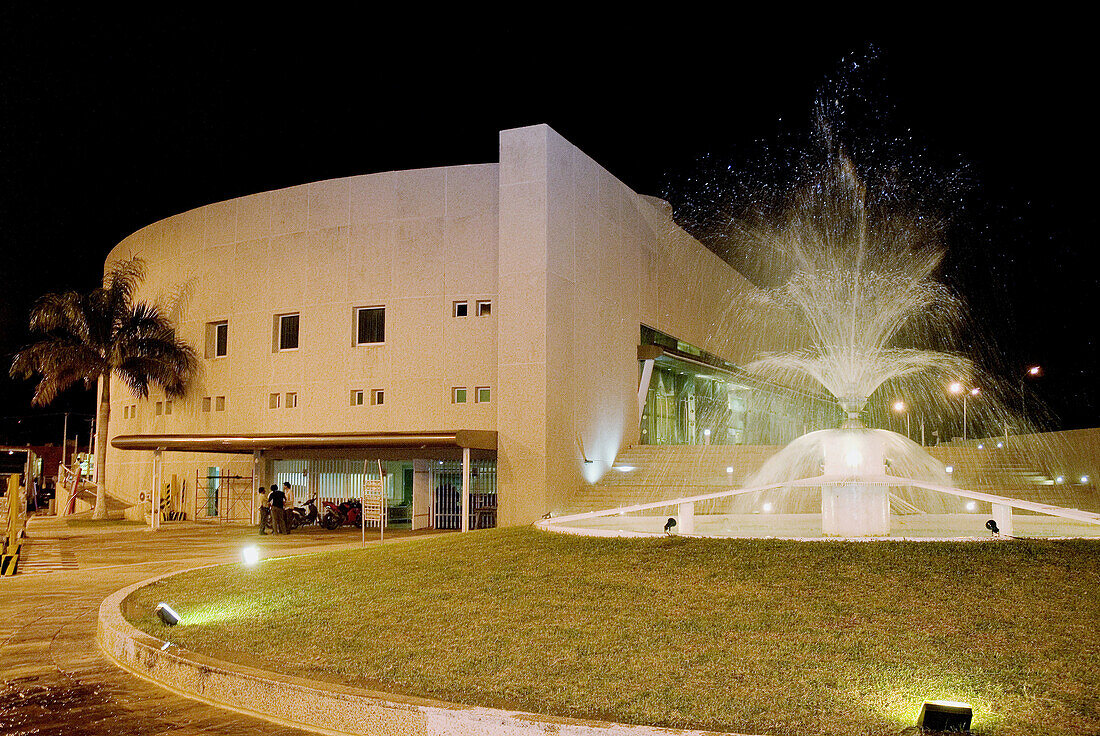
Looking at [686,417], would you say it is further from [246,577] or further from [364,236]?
[246,577]

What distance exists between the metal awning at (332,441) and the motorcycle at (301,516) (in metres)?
2.08

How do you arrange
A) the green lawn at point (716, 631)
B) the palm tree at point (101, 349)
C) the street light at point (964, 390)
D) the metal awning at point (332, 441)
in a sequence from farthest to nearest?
the street light at point (964, 390) < the palm tree at point (101, 349) < the metal awning at point (332, 441) < the green lawn at point (716, 631)

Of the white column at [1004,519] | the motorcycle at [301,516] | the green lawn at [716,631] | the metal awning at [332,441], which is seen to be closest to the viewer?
the green lawn at [716,631]

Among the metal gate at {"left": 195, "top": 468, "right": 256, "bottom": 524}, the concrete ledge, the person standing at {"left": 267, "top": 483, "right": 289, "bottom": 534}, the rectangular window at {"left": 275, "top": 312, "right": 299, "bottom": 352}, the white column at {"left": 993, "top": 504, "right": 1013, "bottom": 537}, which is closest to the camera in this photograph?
the concrete ledge

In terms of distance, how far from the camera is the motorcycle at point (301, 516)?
91.4ft

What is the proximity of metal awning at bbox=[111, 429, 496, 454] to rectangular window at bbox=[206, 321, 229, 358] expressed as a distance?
14.3 ft

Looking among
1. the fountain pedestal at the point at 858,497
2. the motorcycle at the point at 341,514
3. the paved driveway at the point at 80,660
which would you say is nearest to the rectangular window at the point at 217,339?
the motorcycle at the point at 341,514

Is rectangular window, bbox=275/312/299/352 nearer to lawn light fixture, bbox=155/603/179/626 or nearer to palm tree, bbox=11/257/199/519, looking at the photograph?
palm tree, bbox=11/257/199/519

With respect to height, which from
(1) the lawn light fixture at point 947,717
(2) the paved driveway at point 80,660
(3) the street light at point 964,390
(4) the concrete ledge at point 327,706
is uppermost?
(3) the street light at point 964,390

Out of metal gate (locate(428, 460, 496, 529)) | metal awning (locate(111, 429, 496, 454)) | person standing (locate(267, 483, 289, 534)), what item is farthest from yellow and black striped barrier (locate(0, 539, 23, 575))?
metal gate (locate(428, 460, 496, 529))

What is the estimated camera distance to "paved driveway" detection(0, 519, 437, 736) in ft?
22.3

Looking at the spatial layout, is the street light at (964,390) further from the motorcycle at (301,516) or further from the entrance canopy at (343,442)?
the motorcycle at (301,516)

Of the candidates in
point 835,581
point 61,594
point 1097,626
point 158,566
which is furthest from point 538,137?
point 1097,626

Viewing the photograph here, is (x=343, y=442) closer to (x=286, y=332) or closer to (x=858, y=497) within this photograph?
(x=286, y=332)
